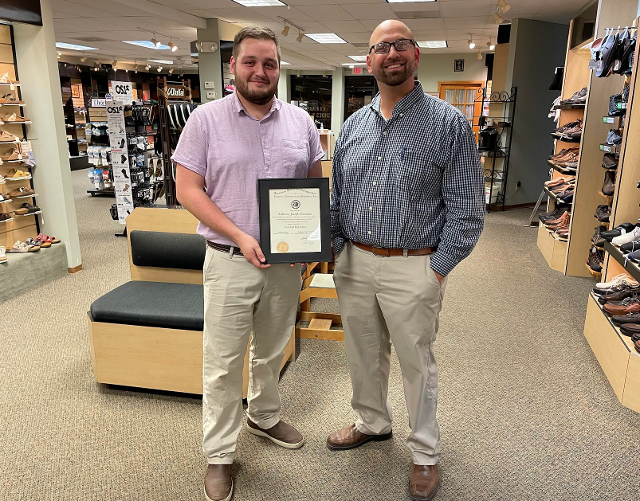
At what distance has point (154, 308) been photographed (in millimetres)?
2652

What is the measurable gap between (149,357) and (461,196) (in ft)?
5.98

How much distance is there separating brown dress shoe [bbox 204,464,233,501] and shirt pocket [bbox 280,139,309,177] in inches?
48.7

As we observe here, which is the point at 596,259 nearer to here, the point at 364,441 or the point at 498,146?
the point at 364,441

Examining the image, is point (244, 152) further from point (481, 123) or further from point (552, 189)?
point (481, 123)

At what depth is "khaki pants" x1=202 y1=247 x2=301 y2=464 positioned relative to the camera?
6.33 feet

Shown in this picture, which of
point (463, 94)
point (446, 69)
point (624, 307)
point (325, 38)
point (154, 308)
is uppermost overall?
point (325, 38)

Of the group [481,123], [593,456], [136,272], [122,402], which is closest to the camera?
[593,456]

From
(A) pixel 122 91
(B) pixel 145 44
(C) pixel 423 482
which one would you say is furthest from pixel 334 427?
(B) pixel 145 44

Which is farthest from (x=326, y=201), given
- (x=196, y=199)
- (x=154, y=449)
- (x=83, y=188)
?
(x=83, y=188)

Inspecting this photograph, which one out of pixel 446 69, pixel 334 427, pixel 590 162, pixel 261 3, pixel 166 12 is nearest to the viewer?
pixel 334 427

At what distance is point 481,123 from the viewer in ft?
29.1

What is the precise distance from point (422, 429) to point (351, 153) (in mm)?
1158

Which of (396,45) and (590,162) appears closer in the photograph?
(396,45)

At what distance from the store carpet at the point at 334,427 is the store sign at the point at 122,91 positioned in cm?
396
